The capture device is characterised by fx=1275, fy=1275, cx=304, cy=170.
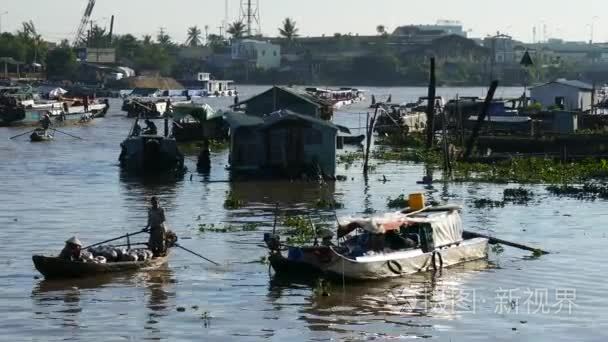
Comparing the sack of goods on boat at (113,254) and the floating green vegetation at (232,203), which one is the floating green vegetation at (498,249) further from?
the floating green vegetation at (232,203)

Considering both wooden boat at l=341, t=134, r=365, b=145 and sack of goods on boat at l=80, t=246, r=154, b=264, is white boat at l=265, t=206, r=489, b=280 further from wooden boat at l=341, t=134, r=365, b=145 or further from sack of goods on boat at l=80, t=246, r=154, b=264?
wooden boat at l=341, t=134, r=365, b=145

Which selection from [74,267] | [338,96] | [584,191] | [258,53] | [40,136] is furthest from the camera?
[258,53]

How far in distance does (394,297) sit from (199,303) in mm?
3281

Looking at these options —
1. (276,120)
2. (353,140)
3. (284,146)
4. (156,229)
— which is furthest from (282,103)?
(156,229)

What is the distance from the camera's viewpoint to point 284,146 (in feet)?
131

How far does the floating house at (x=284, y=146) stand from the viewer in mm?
39531

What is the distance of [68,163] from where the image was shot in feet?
163

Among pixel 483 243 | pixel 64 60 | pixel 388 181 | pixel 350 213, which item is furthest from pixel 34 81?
pixel 483 243

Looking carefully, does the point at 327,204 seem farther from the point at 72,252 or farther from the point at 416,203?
the point at 72,252

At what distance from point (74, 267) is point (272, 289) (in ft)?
11.3

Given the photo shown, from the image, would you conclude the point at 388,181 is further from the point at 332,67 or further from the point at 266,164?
the point at 332,67

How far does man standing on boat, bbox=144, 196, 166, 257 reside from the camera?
23.1m

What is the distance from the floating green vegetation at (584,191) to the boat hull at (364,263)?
13287mm

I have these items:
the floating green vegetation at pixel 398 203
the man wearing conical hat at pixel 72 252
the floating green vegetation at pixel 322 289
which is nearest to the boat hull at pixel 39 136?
the floating green vegetation at pixel 398 203
